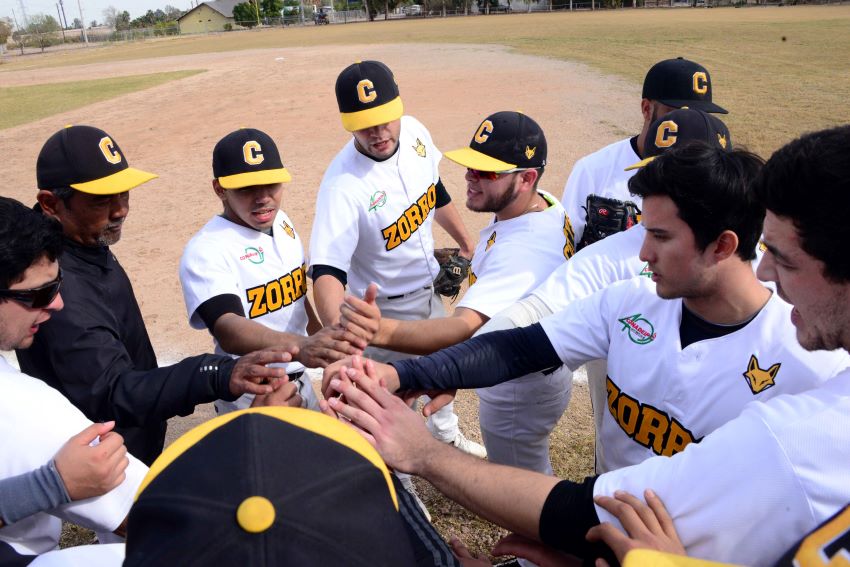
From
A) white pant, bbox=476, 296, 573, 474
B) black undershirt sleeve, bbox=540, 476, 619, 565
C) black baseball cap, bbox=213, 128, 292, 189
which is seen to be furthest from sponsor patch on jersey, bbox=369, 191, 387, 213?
black undershirt sleeve, bbox=540, 476, 619, 565

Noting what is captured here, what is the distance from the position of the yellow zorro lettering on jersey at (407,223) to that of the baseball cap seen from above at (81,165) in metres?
1.70

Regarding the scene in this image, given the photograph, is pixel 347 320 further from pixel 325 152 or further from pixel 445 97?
pixel 445 97

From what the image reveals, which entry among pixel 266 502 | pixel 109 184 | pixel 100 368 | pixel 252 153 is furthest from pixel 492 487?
pixel 252 153

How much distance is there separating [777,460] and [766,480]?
0.05m

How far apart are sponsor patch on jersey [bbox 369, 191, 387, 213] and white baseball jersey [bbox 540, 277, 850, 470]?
1.93 m

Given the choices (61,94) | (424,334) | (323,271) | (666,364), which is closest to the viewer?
(666,364)

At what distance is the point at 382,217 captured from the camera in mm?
4266

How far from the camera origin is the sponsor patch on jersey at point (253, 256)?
139 inches

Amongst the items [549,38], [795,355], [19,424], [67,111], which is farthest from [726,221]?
[549,38]

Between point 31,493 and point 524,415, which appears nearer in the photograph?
point 31,493

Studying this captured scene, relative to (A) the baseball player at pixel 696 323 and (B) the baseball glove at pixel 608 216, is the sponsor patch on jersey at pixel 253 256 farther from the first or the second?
(B) the baseball glove at pixel 608 216

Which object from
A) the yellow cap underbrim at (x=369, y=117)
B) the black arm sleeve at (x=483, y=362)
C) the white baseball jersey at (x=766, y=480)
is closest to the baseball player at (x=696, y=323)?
the black arm sleeve at (x=483, y=362)

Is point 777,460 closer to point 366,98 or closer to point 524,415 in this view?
point 524,415

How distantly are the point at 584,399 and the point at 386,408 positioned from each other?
3.10 metres
